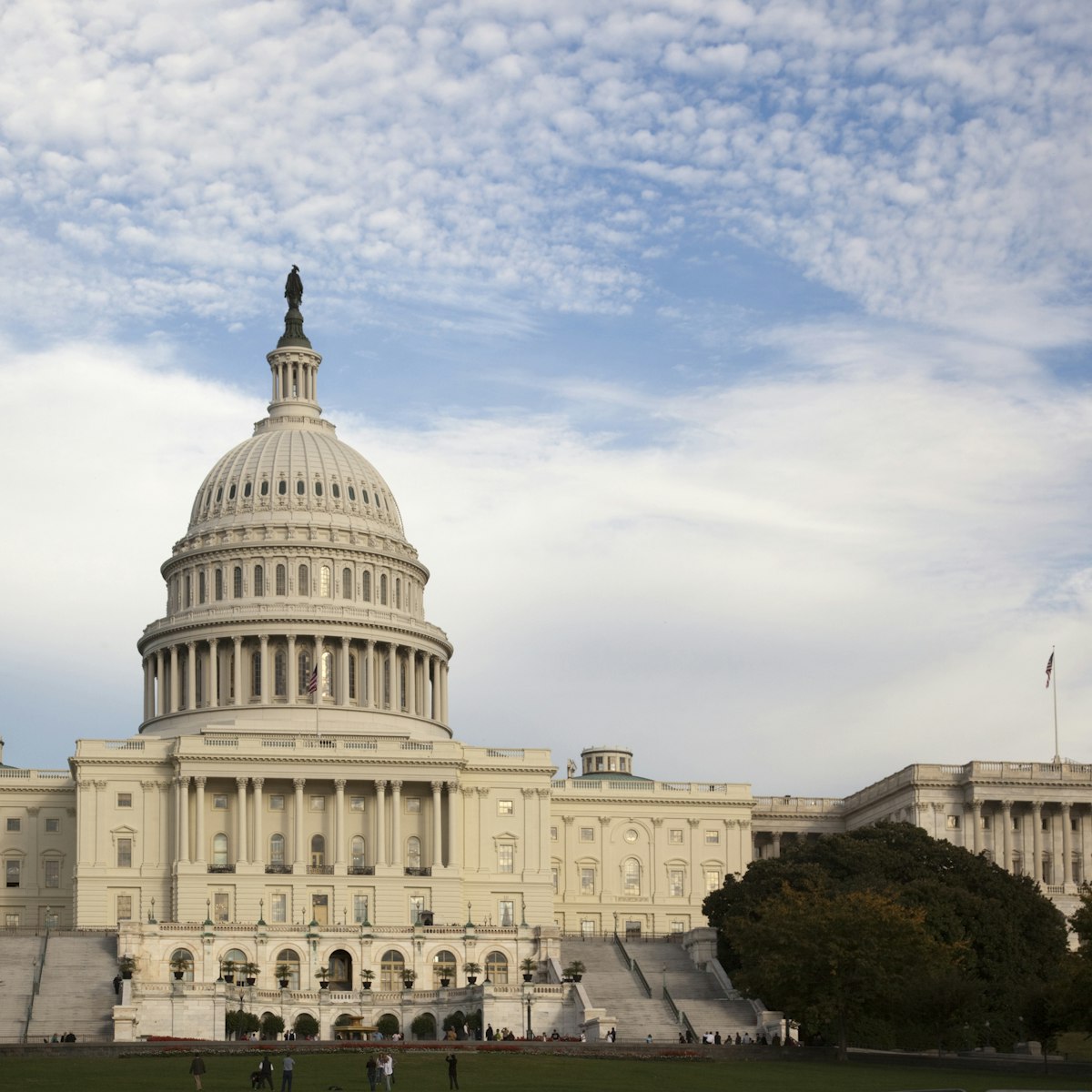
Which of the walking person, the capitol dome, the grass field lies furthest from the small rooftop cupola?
the walking person

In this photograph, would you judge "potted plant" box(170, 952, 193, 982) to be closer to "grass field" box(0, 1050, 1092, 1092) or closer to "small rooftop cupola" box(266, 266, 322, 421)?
"grass field" box(0, 1050, 1092, 1092)

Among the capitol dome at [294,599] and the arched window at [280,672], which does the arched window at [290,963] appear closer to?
the capitol dome at [294,599]

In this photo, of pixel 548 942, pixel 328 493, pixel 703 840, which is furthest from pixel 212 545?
pixel 548 942

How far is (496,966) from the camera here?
446ft

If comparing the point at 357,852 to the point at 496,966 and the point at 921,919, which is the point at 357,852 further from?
the point at 921,919

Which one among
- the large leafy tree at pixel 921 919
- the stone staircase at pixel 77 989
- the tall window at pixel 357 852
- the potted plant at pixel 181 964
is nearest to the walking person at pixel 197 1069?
the stone staircase at pixel 77 989

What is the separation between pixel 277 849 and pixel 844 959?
55.4 m

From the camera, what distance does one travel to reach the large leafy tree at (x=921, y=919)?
4400 inches

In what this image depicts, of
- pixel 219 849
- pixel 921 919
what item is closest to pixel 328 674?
pixel 219 849

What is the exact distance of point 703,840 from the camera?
172375mm

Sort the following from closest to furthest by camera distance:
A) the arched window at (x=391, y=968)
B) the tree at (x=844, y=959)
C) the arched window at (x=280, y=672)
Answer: the tree at (x=844, y=959)
the arched window at (x=391, y=968)
the arched window at (x=280, y=672)

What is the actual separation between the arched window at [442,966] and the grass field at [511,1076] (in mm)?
32649

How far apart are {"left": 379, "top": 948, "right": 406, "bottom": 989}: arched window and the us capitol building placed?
0.13 m

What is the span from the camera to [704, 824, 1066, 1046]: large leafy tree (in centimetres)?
11175
